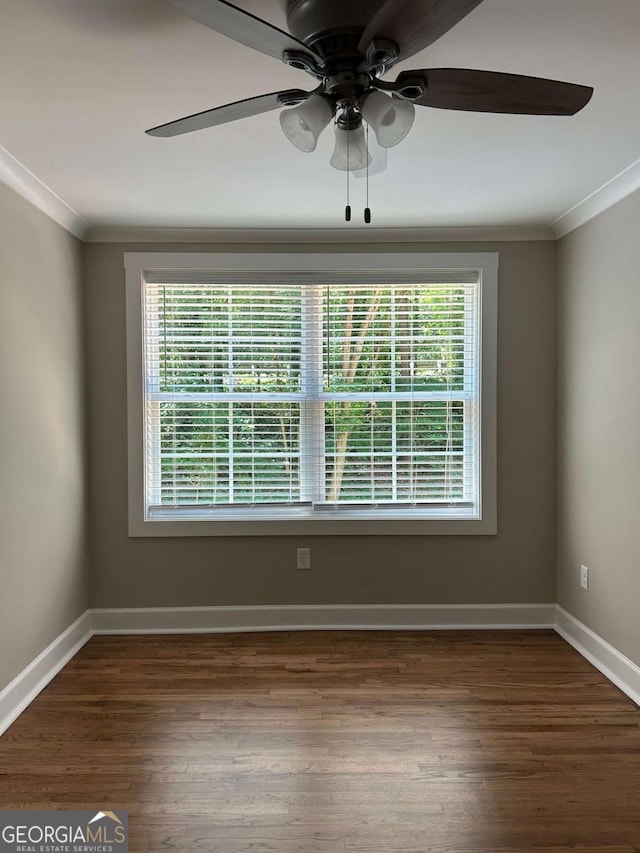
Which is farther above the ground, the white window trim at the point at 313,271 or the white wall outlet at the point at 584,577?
the white window trim at the point at 313,271

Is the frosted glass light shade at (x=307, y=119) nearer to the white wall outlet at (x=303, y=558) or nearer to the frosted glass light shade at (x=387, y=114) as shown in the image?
the frosted glass light shade at (x=387, y=114)

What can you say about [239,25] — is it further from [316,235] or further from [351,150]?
[316,235]

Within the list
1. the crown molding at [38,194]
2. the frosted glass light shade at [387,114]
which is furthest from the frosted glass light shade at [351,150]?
the crown molding at [38,194]

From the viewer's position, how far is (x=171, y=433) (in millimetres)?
3807

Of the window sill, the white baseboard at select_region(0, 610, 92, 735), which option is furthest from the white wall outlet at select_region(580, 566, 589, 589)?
the white baseboard at select_region(0, 610, 92, 735)

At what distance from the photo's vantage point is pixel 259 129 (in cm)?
235

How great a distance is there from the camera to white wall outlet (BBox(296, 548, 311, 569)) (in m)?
3.76

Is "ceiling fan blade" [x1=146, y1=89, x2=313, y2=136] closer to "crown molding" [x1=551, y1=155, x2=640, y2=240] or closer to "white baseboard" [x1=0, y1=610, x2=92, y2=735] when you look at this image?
"crown molding" [x1=551, y1=155, x2=640, y2=240]

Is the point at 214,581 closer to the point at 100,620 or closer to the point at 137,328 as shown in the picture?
the point at 100,620

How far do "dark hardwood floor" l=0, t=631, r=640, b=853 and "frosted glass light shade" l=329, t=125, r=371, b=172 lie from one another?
2043mm

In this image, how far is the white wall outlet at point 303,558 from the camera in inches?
148

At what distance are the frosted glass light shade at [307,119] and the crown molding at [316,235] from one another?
205 centimetres

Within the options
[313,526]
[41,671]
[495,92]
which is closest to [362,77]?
[495,92]
